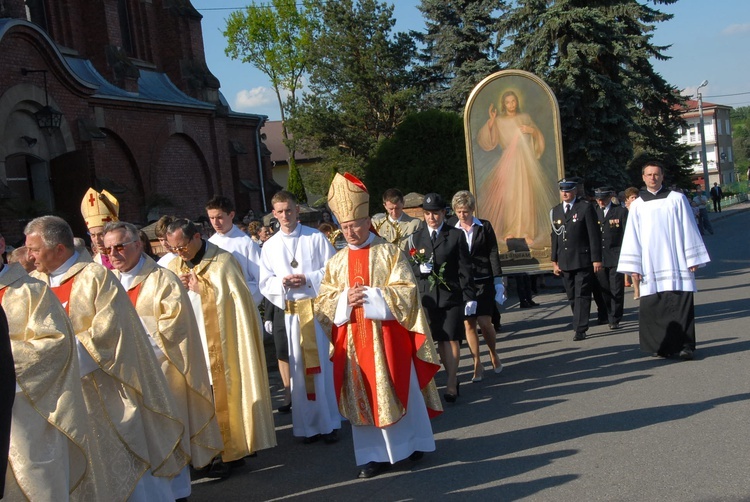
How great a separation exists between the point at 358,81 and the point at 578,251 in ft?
105

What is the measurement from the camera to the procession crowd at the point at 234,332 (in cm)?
445

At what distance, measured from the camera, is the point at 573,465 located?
18.7 ft

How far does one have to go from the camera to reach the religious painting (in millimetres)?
14117

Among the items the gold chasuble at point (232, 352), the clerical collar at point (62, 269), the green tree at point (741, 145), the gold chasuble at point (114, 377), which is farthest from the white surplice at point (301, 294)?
the green tree at point (741, 145)

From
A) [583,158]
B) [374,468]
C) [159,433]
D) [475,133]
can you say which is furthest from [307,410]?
[583,158]

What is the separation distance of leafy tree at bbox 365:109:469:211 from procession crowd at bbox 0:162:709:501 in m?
14.4

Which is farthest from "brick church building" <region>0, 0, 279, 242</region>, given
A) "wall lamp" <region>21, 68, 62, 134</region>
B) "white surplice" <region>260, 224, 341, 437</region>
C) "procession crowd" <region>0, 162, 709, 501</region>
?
"procession crowd" <region>0, 162, 709, 501</region>

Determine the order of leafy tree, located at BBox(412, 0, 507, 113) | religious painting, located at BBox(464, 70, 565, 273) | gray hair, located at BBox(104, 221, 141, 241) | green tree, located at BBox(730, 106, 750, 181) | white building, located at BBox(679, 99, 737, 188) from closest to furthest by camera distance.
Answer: gray hair, located at BBox(104, 221, 141, 241) < religious painting, located at BBox(464, 70, 565, 273) < leafy tree, located at BBox(412, 0, 507, 113) < white building, located at BBox(679, 99, 737, 188) < green tree, located at BBox(730, 106, 750, 181)

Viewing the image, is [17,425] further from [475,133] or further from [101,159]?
[101,159]

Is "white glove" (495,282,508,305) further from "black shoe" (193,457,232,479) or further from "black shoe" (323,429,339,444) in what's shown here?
"black shoe" (193,457,232,479)

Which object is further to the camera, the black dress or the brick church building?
the brick church building

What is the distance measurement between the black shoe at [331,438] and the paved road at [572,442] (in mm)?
94

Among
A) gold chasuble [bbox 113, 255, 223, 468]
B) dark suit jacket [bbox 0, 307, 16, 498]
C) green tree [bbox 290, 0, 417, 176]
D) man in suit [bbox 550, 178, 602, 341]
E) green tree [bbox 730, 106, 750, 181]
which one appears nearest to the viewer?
dark suit jacket [bbox 0, 307, 16, 498]

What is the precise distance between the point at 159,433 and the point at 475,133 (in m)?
10.2
